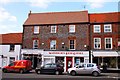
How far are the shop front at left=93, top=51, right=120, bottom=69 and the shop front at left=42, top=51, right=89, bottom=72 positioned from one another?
176 centimetres

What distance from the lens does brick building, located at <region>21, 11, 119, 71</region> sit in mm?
33406

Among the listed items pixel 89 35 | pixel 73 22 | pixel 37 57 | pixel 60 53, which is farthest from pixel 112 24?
pixel 37 57

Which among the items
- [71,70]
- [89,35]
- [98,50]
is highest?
[89,35]

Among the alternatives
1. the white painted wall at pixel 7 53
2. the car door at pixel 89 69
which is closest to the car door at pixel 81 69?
the car door at pixel 89 69

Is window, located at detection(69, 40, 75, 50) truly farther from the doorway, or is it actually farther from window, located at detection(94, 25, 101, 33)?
window, located at detection(94, 25, 101, 33)

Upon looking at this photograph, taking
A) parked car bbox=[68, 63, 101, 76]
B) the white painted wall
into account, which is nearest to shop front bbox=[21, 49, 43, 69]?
the white painted wall

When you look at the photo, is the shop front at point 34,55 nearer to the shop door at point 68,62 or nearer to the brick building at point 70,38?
the brick building at point 70,38

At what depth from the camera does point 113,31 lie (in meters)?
33.3

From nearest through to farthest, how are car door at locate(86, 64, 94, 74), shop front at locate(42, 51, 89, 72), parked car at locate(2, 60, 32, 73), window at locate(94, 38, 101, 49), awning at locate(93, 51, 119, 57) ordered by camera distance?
car door at locate(86, 64, 94, 74), parked car at locate(2, 60, 32, 73), awning at locate(93, 51, 119, 57), window at locate(94, 38, 101, 49), shop front at locate(42, 51, 89, 72)

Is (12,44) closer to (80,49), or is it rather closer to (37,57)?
(37,57)

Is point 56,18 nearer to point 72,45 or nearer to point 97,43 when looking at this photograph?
point 72,45

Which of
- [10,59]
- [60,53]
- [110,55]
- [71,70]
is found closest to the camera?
[71,70]

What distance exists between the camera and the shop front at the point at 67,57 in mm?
33688

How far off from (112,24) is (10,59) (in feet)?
56.7
